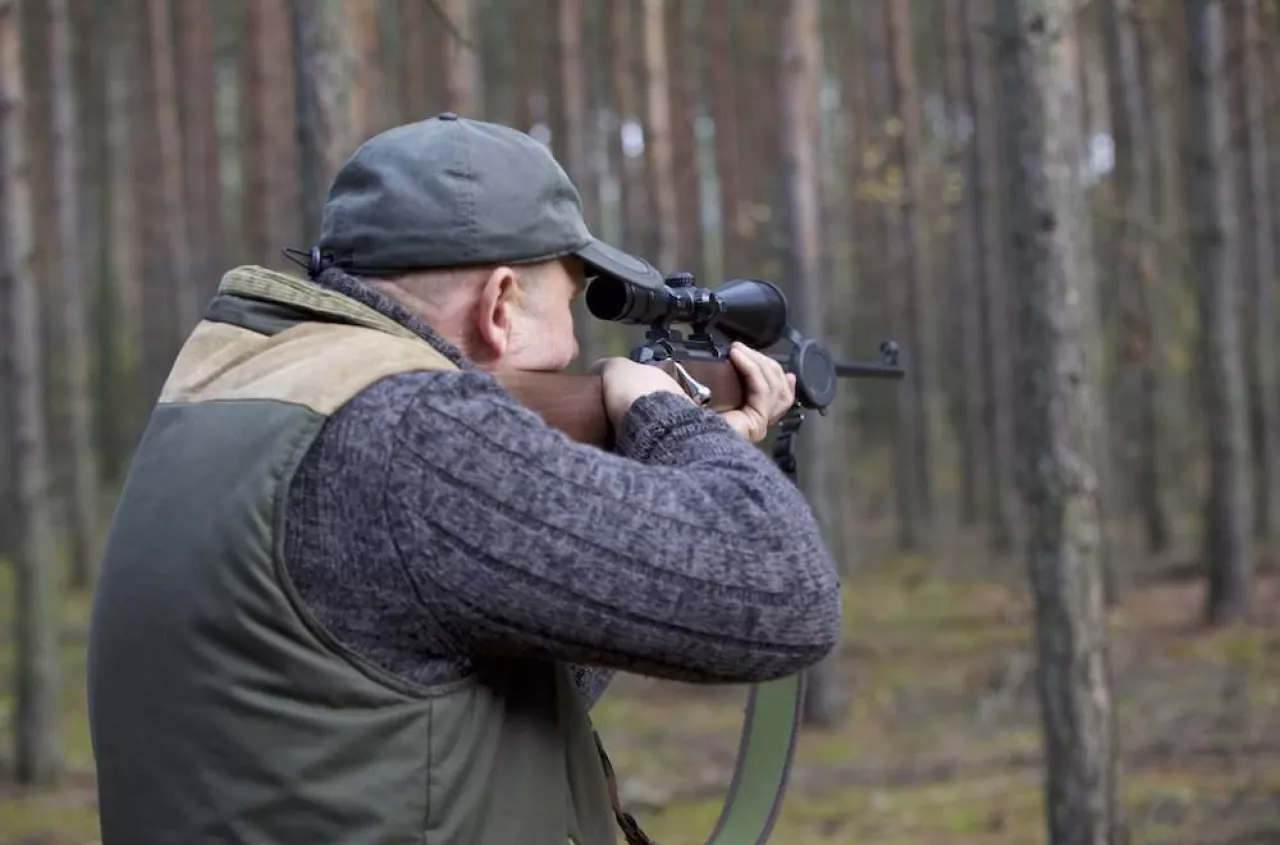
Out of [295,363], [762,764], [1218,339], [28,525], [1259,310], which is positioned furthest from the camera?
[1259,310]

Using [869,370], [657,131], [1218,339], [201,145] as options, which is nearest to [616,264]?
[869,370]

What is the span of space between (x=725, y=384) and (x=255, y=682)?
1110mm

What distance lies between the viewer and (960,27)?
17.5 meters

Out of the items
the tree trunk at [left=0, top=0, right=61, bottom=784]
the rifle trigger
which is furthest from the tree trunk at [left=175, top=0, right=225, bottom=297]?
the rifle trigger

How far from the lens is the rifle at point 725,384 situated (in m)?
2.20

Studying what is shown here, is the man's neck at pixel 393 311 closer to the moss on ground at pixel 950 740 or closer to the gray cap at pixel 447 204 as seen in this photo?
the gray cap at pixel 447 204

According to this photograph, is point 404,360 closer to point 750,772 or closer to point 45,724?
point 750,772

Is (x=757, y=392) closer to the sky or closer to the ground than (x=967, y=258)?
closer to the ground

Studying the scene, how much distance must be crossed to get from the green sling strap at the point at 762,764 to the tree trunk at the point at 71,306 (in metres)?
10.8

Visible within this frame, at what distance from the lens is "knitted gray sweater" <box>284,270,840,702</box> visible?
1765 millimetres

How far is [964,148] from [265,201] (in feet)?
29.5

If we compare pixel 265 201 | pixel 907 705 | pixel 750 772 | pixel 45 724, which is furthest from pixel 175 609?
pixel 265 201

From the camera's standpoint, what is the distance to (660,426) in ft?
6.89

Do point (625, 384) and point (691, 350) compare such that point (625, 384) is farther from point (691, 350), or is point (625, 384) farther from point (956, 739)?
point (956, 739)
